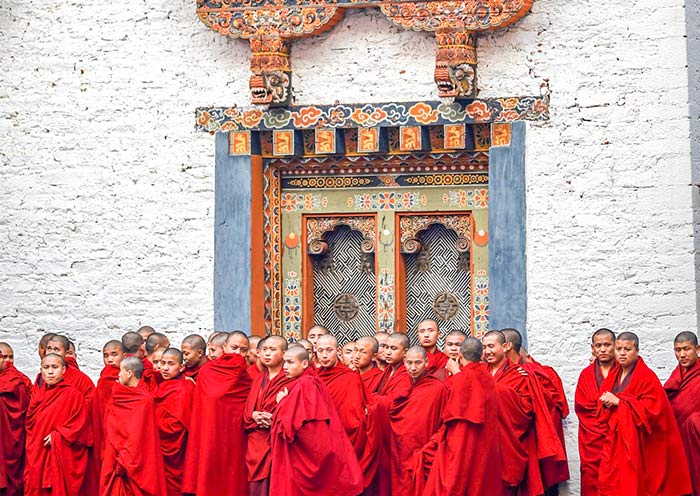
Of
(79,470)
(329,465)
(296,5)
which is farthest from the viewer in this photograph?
(296,5)

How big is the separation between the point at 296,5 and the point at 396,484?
12.2 ft

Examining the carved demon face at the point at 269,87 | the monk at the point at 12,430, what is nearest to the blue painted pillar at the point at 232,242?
the carved demon face at the point at 269,87

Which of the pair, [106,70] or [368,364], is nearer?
[368,364]

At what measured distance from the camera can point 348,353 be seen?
12.8m

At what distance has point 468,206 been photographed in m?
13.5

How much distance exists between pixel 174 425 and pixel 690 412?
3.39 m

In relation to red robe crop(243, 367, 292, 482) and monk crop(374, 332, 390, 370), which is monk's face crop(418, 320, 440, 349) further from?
red robe crop(243, 367, 292, 482)

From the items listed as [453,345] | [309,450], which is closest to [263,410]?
[309,450]

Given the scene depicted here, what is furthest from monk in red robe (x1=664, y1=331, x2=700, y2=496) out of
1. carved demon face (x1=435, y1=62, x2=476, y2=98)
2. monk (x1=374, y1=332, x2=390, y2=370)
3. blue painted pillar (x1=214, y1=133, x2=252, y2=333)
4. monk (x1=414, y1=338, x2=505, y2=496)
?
blue painted pillar (x1=214, y1=133, x2=252, y2=333)

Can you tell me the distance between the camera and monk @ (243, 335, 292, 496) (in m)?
11.7

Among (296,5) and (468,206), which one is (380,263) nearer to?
(468,206)

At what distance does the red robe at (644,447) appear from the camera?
11.7 metres

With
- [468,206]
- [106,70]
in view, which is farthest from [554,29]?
[106,70]

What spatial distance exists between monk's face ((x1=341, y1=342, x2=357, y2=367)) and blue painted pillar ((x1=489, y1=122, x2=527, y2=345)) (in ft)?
3.42
